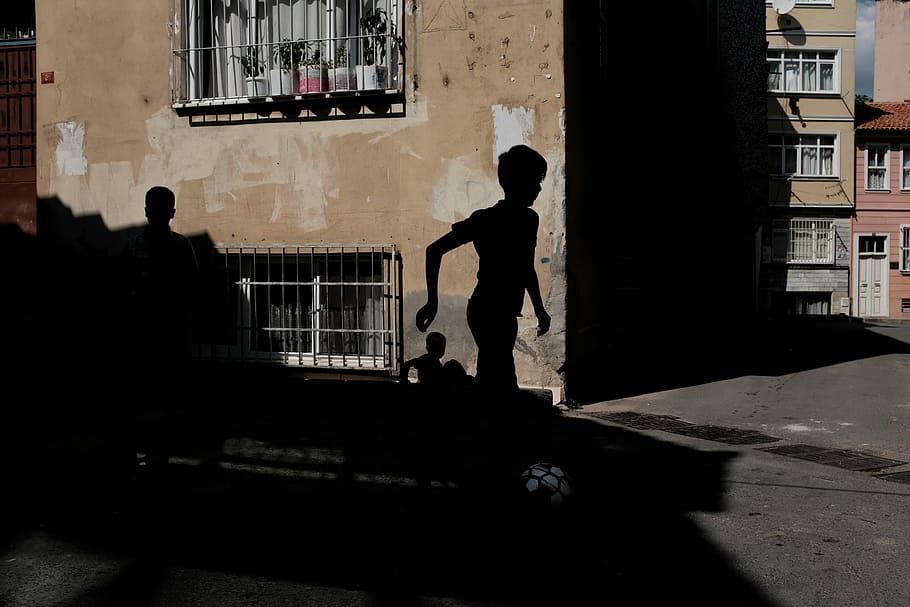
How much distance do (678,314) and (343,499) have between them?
13099mm

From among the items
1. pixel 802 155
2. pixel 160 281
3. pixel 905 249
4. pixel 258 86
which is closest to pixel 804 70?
pixel 802 155

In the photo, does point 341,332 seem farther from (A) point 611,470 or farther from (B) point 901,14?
(B) point 901,14

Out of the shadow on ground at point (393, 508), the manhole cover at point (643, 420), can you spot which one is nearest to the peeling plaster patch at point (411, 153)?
the shadow on ground at point (393, 508)

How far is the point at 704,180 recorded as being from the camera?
18984mm

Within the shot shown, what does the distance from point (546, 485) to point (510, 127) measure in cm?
461

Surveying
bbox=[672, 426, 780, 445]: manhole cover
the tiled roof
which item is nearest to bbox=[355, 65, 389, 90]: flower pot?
bbox=[672, 426, 780, 445]: manhole cover

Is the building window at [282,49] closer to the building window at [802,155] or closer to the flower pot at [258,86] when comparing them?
the flower pot at [258,86]

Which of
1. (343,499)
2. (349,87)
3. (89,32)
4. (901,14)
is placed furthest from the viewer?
(901,14)

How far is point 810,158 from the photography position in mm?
33781

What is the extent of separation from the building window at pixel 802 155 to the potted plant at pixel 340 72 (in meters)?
28.4

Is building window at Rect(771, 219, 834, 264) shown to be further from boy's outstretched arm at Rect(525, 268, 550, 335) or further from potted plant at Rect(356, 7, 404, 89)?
boy's outstretched arm at Rect(525, 268, 550, 335)

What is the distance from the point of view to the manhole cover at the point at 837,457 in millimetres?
6109

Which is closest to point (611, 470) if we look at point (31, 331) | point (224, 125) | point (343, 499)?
point (343, 499)

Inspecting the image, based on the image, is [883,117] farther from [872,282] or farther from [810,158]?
[872,282]
